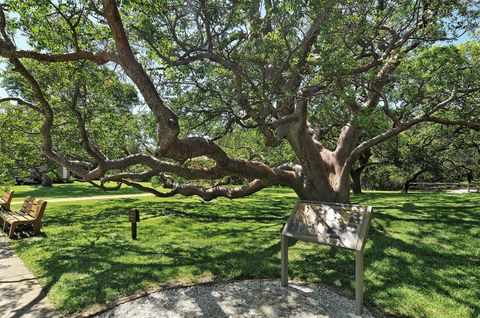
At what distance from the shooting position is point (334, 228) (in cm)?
436

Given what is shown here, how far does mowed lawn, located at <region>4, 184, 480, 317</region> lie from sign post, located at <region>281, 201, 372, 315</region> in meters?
0.71

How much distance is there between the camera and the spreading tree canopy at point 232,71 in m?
5.68

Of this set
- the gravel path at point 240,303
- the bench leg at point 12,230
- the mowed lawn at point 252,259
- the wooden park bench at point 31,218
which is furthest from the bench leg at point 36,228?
the gravel path at point 240,303

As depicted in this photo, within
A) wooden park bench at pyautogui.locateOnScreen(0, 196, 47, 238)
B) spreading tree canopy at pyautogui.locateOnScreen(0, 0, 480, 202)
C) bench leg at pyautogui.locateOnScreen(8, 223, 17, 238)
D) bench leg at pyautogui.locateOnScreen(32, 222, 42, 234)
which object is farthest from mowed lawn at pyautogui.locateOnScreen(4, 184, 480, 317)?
spreading tree canopy at pyautogui.locateOnScreen(0, 0, 480, 202)

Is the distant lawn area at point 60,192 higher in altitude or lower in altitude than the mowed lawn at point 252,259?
higher

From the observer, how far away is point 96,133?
9.82 m

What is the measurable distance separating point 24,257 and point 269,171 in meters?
5.58

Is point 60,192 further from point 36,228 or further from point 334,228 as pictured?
point 334,228

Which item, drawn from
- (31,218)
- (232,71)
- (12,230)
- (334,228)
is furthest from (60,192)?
(334,228)

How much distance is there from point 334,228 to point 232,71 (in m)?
4.23

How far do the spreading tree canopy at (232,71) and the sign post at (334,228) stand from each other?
6.53ft

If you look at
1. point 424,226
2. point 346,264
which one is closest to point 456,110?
point 424,226

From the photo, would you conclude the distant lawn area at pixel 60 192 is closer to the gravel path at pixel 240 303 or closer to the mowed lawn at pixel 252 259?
the mowed lawn at pixel 252 259

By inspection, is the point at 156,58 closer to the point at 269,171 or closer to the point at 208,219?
the point at 269,171
